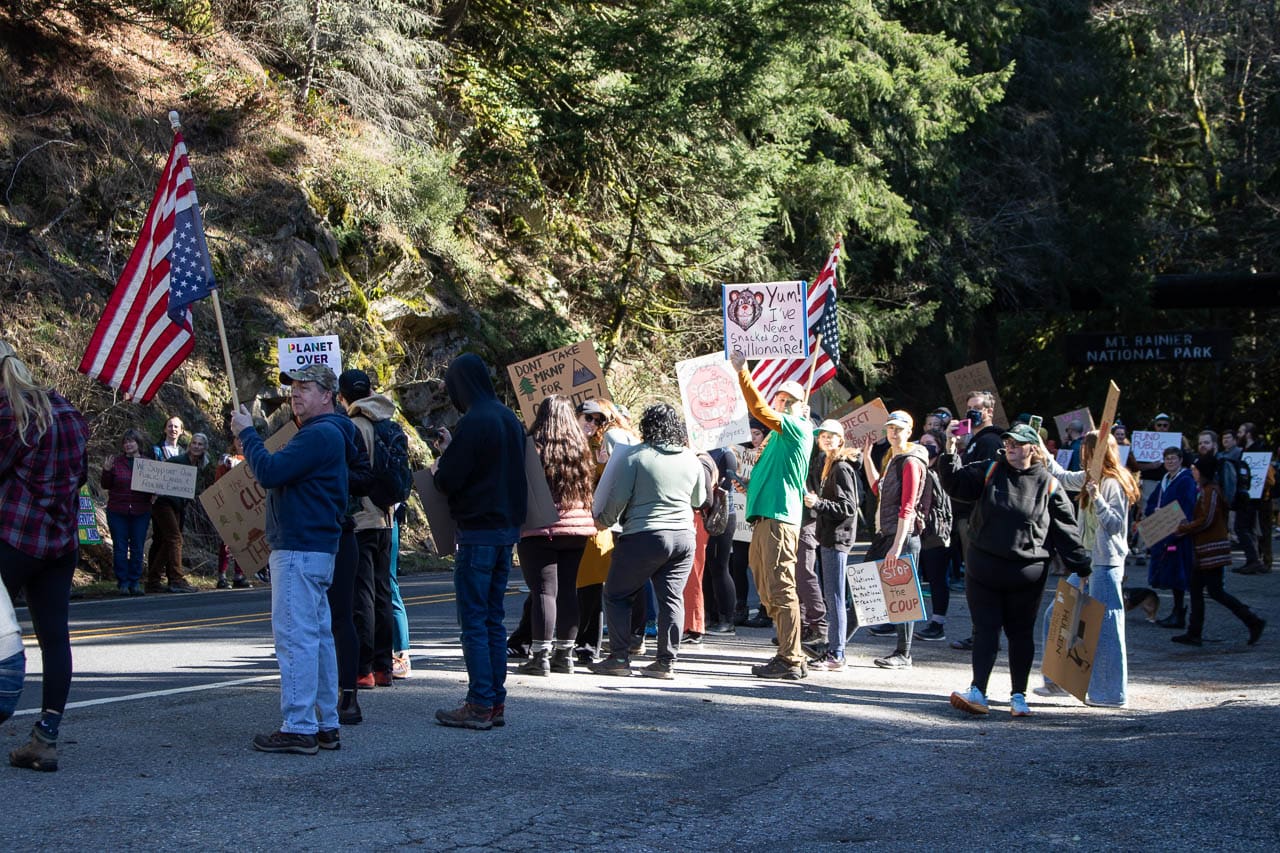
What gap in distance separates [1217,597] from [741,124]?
15.6 m

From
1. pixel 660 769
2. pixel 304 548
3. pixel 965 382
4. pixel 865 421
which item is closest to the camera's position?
pixel 304 548

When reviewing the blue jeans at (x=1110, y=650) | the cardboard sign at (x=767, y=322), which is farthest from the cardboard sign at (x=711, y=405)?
the cardboard sign at (x=767, y=322)

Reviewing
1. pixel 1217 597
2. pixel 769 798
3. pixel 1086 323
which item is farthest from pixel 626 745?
pixel 1086 323

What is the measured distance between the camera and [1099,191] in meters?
35.2

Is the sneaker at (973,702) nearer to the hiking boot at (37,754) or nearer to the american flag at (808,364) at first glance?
the hiking boot at (37,754)

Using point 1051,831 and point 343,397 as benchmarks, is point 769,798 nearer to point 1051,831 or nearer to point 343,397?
point 1051,831

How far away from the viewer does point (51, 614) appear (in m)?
6.74

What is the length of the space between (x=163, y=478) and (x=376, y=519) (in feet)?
31.7

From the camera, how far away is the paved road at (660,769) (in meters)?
5.84

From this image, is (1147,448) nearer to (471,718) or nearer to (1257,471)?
(1257,471)

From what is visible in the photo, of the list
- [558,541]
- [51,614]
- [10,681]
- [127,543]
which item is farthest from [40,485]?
[127,543]

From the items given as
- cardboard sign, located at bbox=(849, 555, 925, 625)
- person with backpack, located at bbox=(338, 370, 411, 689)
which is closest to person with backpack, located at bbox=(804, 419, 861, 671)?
cardboard sign, located at bbox=(849, 555, 925, 625)

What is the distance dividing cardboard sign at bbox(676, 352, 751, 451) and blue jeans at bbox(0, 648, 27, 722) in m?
6.37

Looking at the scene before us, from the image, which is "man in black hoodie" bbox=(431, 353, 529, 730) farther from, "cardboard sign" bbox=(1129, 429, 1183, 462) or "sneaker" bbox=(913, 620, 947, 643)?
"cardboard sign" bbox=(1129, 429, 1183, 462)
